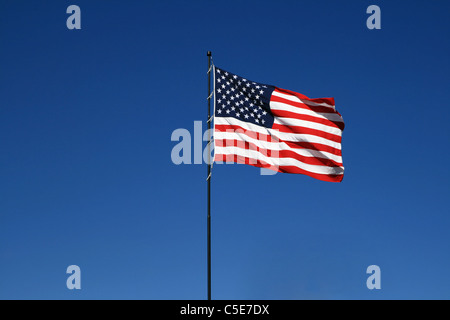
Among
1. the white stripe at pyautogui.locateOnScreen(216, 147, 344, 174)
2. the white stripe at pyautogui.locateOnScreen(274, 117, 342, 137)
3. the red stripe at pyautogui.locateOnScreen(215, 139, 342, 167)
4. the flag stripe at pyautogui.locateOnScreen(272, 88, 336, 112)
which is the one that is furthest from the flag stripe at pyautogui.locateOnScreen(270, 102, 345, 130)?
the white stripe at pyautogui.locateOnScreen(216, 147, 344, 174)

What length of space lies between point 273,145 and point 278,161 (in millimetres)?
698

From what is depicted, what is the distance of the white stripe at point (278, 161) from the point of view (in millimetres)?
25141

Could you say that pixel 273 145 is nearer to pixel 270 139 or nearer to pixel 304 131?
pixel 270 139

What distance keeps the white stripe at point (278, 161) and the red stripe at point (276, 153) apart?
5.0 inches

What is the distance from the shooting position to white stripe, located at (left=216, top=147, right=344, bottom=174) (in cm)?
2514

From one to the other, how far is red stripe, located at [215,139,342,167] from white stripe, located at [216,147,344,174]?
13 centimetres

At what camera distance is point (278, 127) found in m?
26.8

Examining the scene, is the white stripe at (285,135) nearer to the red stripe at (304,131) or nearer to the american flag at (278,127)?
the american flag at (278,127)

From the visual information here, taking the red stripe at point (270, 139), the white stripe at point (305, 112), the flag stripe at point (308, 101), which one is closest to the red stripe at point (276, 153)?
the red stripe at point (270, 139)

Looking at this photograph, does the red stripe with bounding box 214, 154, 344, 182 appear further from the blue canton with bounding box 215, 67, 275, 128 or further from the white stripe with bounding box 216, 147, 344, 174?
the blue canton with bounding box 215, 67, 275, 128

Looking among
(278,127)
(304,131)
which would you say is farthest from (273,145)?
(304,131)
